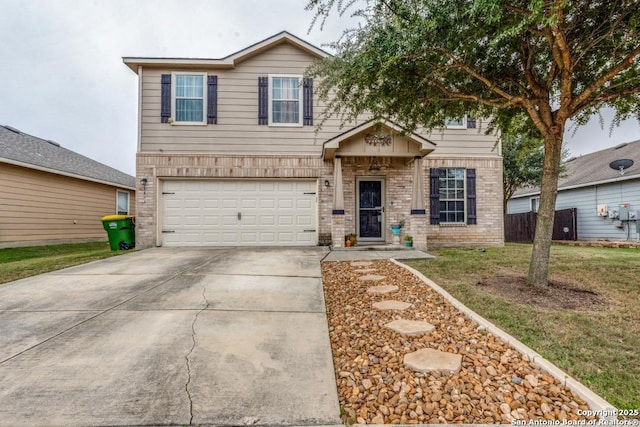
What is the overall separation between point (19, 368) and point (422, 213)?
7.62 meters

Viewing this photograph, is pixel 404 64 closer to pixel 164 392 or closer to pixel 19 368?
pixel 164 392

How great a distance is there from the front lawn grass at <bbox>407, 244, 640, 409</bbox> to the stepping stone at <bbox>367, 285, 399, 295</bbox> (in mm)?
713

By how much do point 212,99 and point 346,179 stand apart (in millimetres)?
4560

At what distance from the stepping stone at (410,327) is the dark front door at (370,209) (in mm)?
6017

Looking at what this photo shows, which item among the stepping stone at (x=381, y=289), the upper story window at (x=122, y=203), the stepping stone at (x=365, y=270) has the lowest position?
the stepping stone at (x=381, y=289)

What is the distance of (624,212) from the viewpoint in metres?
11.3

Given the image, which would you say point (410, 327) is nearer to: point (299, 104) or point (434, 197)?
point (434, 197)

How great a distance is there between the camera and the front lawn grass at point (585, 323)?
6.59 ft

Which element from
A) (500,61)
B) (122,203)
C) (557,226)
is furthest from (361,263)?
(122,203)

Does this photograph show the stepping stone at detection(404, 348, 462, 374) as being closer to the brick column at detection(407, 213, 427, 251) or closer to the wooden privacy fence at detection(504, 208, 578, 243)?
the brick column at detection(407, 213, 427, 251)

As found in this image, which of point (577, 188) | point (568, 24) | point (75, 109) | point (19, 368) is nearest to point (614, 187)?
point (577, 188)

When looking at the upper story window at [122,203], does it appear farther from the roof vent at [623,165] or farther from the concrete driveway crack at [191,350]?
the roof vent at [623,165]

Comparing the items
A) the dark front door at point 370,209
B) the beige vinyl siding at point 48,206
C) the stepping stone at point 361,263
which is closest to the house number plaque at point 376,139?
the dark front door at point 370,209

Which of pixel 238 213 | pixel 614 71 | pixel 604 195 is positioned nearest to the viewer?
pixel 614 71
